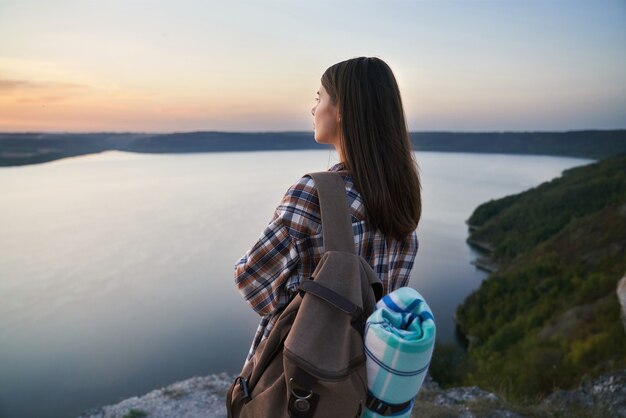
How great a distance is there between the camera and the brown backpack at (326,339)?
822 mm

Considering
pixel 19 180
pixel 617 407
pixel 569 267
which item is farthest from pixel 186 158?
pixel 617 407

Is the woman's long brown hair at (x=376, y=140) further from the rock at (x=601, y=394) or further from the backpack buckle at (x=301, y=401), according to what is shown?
the rock at (x=601, y=394)

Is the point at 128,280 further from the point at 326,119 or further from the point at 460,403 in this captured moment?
the point at 326,119

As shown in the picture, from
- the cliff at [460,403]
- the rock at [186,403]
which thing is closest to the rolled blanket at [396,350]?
the cliff at [460,403]

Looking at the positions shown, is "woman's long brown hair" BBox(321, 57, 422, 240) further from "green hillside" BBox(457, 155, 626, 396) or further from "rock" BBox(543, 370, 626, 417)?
"green hillside" BBox(457, 155, 626, 396)

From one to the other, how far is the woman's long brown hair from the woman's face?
2 cm

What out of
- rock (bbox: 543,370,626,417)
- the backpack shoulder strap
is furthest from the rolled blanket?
rock (bbox: 543,370,626,417)

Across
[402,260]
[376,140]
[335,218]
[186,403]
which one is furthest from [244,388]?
[186,403]

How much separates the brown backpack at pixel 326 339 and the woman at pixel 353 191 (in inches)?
2.7

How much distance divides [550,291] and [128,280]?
74.9 feet

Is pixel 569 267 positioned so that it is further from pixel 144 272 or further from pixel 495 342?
pixel 144 272

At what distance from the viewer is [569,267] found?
74.9 feet

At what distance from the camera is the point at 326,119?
108 cm

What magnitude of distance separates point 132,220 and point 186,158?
6099cm
